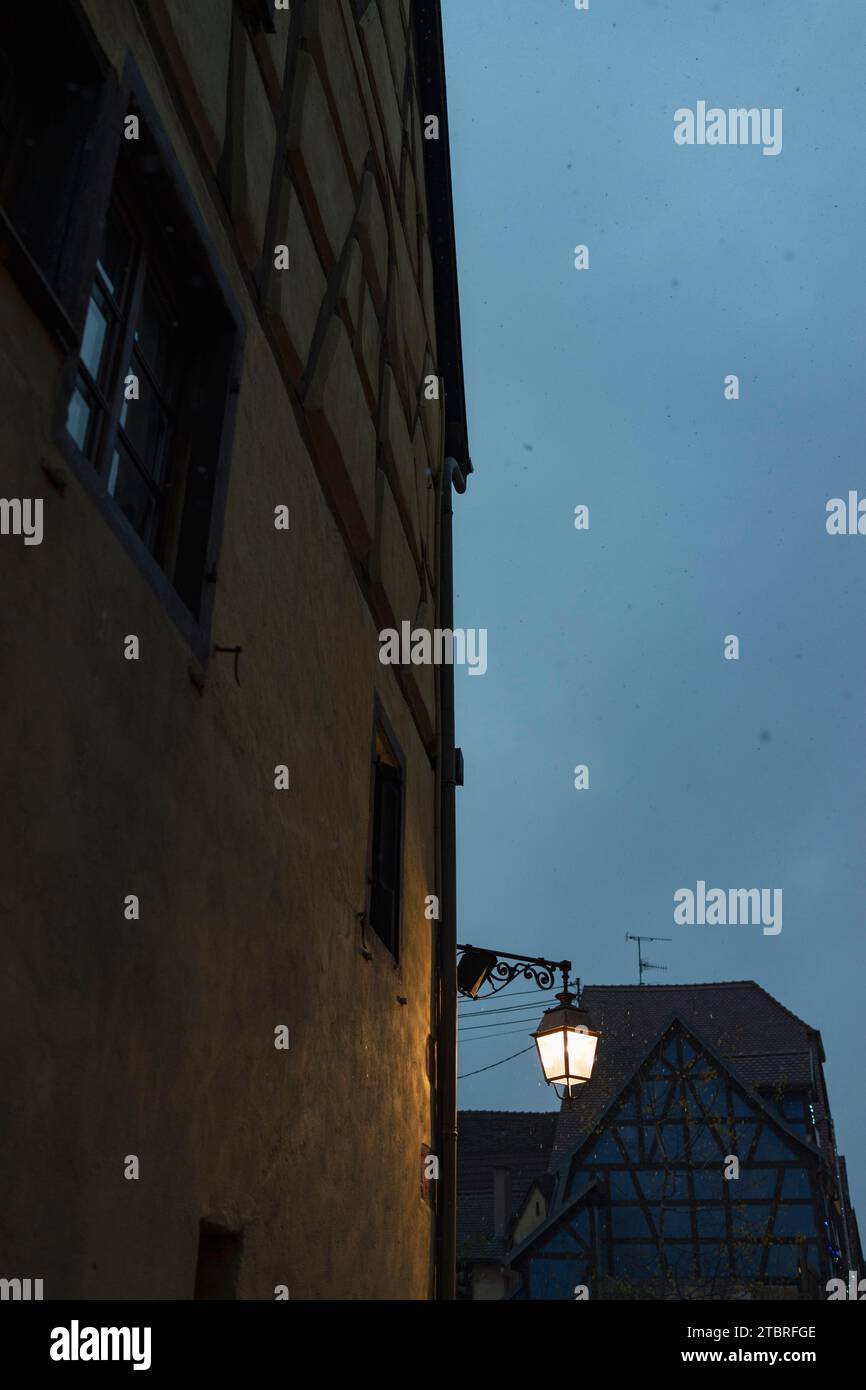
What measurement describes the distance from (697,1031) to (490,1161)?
9659mm

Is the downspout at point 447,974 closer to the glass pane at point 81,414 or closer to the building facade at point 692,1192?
the glass pane at point 81,414

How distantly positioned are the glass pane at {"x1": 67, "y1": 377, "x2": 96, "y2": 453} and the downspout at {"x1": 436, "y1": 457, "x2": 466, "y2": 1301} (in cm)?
485

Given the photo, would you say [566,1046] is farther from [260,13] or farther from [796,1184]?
[796,1184]

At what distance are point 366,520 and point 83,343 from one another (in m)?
2.74

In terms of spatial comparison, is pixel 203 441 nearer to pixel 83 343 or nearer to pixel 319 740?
pixel 83 343

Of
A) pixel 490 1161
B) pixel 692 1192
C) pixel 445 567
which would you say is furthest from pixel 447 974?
pixel 490 1161

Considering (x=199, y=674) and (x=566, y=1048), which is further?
(x=566, y=1048)

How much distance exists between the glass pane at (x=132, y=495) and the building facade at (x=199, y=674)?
16mm

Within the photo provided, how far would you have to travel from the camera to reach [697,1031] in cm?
2208

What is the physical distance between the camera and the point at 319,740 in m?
4.79

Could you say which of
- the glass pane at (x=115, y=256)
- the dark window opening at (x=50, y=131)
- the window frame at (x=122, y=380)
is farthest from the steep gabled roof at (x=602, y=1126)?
the dark window opening at (x=50, y=131)
